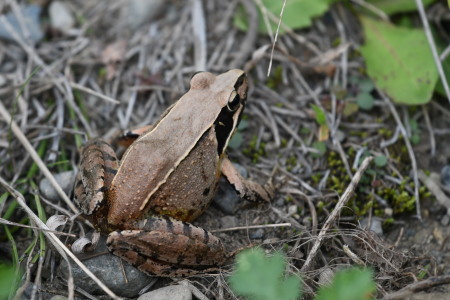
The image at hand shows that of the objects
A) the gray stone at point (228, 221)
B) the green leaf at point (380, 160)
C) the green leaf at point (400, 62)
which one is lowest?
the gray stone at point (228, 221)

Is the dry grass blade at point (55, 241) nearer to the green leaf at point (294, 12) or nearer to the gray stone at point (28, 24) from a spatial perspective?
the gray stone at point (28, 24)

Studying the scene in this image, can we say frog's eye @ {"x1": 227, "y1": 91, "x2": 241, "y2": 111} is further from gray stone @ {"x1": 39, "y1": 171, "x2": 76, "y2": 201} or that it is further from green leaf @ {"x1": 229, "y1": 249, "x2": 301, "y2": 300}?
green leaf @ {"x1": 229, "y1": 249, "x2": 301, "y2": 300}

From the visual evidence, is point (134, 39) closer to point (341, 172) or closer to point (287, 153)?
point (287, 153)

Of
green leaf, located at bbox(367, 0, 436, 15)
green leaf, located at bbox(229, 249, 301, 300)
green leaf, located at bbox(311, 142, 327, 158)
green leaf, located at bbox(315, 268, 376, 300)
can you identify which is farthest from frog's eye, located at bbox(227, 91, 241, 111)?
green leaf, located at bbox(367, 0, 436, 15)

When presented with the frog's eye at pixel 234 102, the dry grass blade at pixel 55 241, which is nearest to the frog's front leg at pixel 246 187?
the frog's eye at pixel 234 102

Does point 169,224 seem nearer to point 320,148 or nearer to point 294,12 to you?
point 320,148

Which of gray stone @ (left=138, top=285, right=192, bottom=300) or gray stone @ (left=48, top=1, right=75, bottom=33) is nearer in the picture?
gray stone @ (left=138, top=285, right=192, bottom=300)
